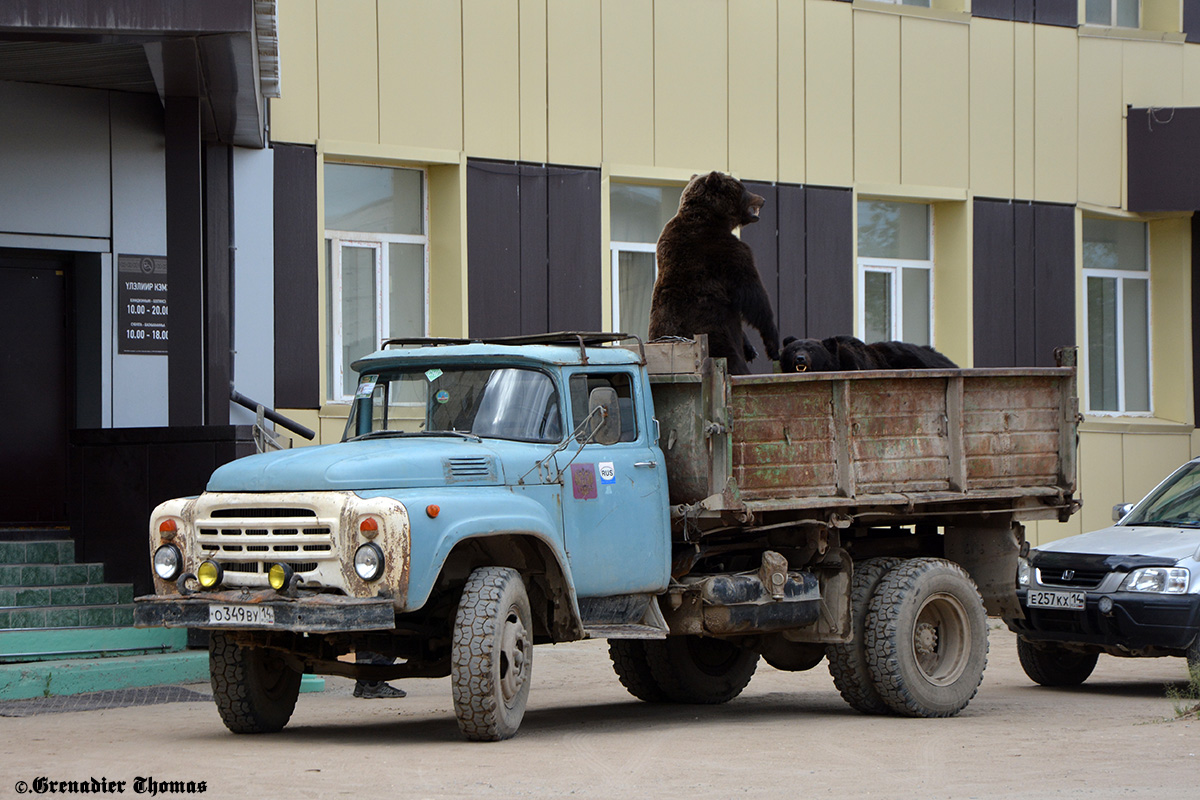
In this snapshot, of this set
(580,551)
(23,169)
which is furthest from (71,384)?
(580,551)

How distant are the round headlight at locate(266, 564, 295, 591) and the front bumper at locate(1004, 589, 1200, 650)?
18.7 feet

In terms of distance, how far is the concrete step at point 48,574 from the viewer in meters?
12.5

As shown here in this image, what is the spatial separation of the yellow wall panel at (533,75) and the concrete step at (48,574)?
19.9ft

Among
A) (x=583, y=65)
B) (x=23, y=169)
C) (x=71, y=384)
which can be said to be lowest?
(x=71, y=384)

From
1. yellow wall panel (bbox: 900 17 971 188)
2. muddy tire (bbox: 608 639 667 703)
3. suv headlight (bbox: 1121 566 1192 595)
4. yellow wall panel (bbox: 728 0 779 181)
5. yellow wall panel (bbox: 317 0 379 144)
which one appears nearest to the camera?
suv headlight (bbox: 1121 566 1192 595)

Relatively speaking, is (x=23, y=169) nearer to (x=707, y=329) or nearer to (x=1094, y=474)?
(x=707, y=329)

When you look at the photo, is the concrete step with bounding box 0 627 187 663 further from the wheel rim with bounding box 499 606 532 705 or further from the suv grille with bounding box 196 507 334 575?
the wheel rim with bounding box 499 606 532 705

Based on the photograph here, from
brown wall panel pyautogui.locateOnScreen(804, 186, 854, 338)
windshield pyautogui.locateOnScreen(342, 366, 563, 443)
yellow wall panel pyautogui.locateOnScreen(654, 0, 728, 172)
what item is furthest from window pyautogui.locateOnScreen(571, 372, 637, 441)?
brown wall panel pyautogui.locateOnScreen(804, 186, 854, 338)

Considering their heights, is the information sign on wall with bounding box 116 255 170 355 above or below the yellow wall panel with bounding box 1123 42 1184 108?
below

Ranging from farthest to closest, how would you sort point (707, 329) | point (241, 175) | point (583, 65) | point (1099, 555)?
point (583, 65) → point (241, 175) → point (1099, 555) → point (707, 329)

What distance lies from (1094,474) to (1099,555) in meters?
8.02

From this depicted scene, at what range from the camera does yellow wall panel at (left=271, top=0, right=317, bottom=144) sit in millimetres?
14945

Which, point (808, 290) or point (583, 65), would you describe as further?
point (808, 290)

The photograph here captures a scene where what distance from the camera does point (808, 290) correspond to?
17844 millimetres
